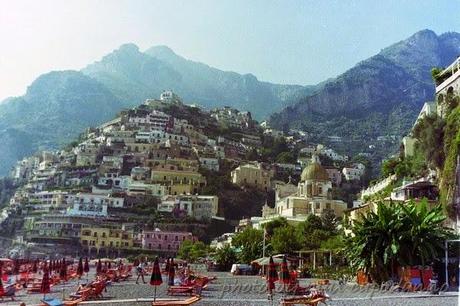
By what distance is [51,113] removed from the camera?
13812 centimetres

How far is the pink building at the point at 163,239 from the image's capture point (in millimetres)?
60719

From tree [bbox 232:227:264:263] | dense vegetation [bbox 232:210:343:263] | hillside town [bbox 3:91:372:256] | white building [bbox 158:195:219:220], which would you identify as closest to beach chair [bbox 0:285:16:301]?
dense vegetation [bbox 232:210:343:263]

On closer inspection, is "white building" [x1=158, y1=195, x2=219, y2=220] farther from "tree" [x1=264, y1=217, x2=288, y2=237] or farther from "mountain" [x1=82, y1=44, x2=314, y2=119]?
"mountain" [x1=82, y1=44, x2=314, y2=119]

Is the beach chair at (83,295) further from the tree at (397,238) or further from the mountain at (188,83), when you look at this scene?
the mountain at (188,83)

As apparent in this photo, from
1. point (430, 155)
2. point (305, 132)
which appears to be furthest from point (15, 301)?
point (305, 132)

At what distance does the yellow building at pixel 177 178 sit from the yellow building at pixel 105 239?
1597 centimetres

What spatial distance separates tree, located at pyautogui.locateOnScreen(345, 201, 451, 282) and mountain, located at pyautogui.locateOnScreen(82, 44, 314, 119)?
484ft

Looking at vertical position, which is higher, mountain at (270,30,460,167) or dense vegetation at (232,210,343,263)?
mountain at (270,30,460,167)

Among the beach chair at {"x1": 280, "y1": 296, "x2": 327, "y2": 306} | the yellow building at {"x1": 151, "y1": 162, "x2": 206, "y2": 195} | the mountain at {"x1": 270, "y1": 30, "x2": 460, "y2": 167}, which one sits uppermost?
the mountain at {"x1": 270, "y1": 30, "x2": 460, "y2": 167}

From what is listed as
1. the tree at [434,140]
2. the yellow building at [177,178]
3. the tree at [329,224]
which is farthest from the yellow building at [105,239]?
the tree at [434,140]

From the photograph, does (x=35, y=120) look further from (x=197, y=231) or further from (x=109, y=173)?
(x=197, y=231)

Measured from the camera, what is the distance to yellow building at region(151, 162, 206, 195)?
77562 mm

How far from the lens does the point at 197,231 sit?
6600 cm

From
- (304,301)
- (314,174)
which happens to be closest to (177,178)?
(314,174)
